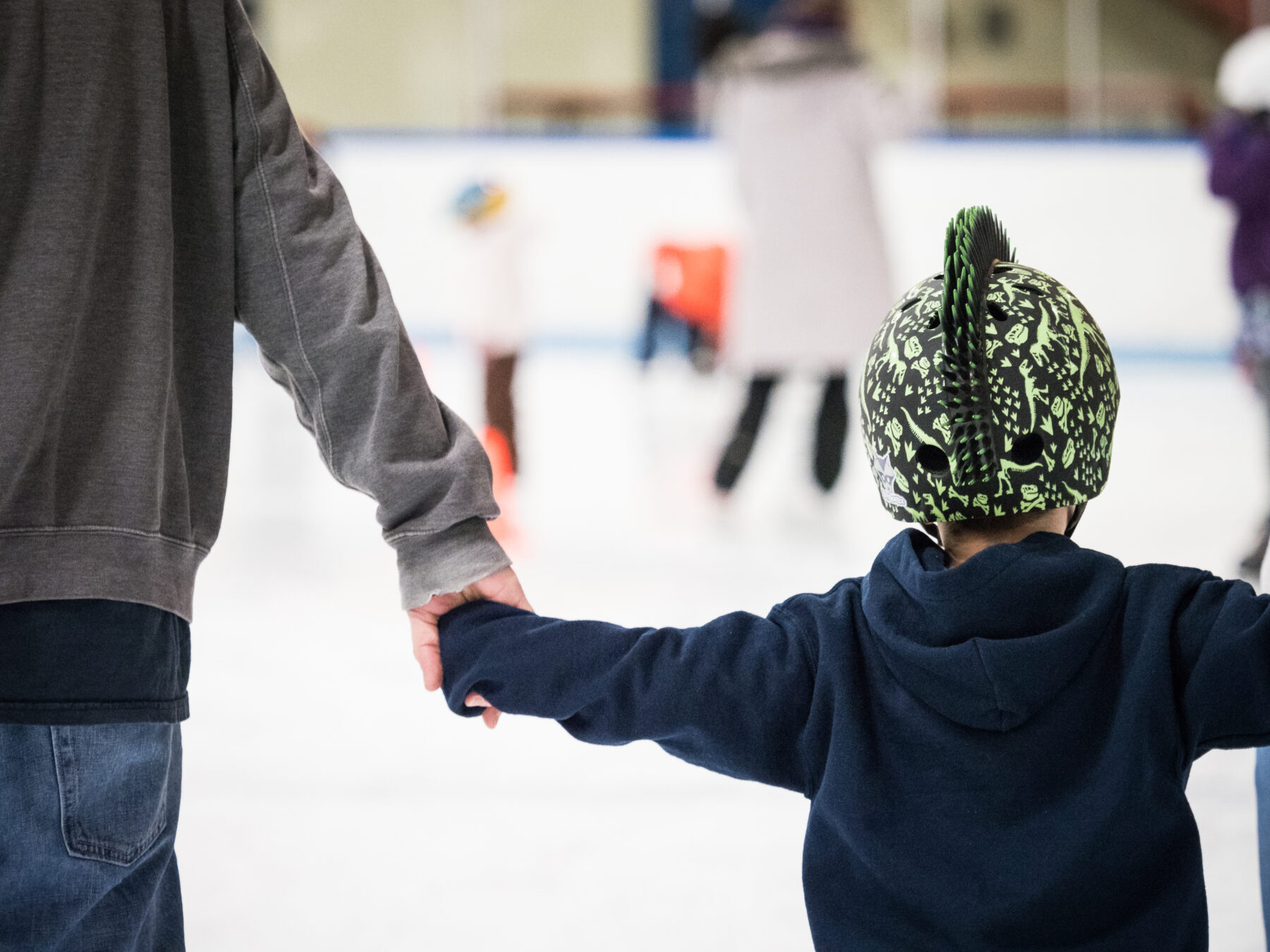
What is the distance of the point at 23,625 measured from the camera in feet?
2.65

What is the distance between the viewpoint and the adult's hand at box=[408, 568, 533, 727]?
1015 mm

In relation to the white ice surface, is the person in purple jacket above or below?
above

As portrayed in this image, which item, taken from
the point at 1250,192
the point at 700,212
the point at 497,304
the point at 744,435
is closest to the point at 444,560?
the point at 1250,192

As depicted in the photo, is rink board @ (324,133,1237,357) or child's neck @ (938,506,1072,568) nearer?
child's neck @ (938,506,1072,568)

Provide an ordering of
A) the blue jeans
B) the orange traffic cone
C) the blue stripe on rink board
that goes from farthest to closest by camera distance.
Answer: the blue stripe on rink board, the orange traffic cone, the blue jeans

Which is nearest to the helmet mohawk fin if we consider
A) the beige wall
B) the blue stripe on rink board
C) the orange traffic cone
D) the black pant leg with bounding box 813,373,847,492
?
the black pant leg with bounding box 813,373,847,492

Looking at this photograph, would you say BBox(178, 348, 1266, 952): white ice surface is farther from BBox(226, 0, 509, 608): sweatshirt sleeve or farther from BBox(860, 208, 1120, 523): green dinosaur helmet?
BBox(860, 208, 1120, 523): green dinosaur helmet

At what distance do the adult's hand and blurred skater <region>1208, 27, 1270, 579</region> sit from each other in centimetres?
250

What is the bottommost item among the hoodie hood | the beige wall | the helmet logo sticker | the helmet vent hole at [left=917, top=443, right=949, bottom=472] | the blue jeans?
the blue jeans

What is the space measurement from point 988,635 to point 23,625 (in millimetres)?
546

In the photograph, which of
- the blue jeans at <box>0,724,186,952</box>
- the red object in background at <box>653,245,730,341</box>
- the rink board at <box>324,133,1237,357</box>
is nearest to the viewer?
A: the blue jeans at <box>0,724,186,952</box>

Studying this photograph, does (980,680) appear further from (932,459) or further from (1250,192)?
(1250,192)

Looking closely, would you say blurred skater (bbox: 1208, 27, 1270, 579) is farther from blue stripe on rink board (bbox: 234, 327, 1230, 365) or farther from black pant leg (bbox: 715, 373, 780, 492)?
blue stripe on rink board (bbox: 234, 327, 1230, 365)

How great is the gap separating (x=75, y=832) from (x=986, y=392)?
574 mm
